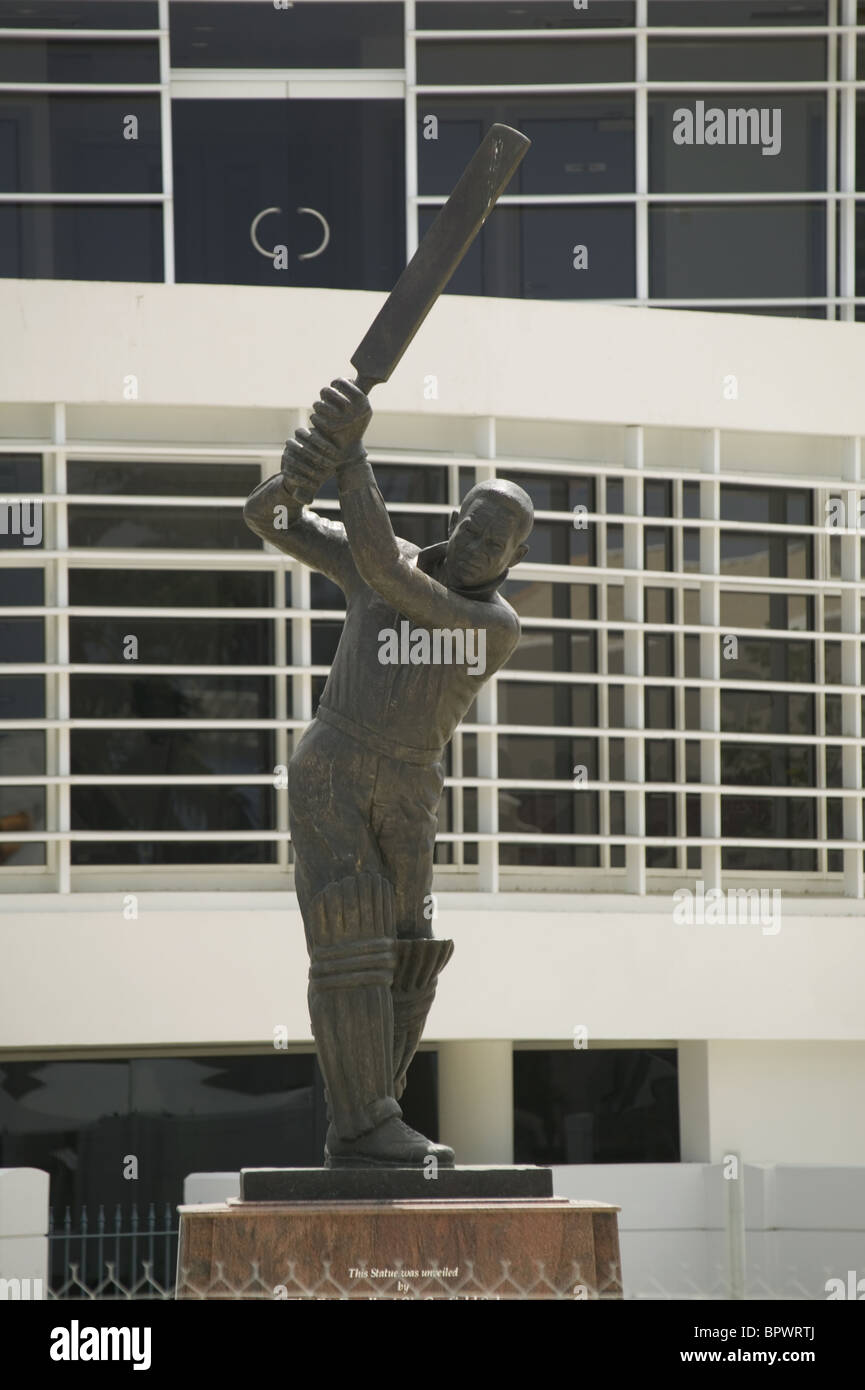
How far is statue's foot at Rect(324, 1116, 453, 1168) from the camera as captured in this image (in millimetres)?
7227

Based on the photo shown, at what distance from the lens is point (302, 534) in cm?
770

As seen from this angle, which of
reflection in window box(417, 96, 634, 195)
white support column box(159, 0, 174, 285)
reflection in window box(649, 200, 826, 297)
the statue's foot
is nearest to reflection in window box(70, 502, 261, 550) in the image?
white support column box(159, 0, 174, 285)

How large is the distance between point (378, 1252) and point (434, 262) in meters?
3.39

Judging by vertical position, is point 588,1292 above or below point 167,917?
below

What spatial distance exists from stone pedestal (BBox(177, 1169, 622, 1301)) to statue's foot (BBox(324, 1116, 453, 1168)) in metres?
0.15

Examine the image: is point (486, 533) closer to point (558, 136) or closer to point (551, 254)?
point (551, 254)

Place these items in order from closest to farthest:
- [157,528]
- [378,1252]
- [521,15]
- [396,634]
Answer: [378,1252]
[396,634]
[157,528]
[521,15]

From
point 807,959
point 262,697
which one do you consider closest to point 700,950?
point 807,959

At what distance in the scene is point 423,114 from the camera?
55.1ft

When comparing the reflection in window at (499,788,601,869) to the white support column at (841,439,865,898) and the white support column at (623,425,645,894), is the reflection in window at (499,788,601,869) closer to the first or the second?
the white support column at (623,425,645,894)

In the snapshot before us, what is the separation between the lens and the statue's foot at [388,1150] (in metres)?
7.23

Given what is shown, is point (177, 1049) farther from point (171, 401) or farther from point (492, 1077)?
point (171, 401)

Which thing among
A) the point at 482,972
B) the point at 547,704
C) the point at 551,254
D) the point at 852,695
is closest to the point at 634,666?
the point at 547,704

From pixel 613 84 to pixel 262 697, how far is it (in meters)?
5.25
